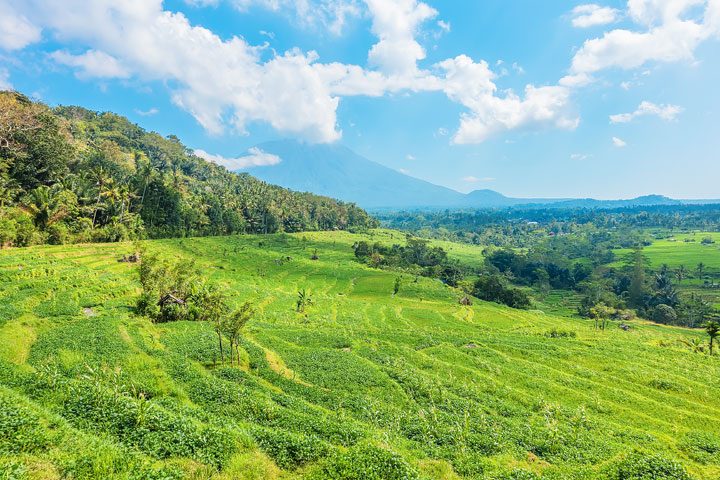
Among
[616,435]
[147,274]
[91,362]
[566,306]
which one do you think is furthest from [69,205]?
[566,306]

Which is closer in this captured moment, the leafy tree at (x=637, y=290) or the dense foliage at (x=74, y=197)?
the dense foliage at (x=74, y=197)

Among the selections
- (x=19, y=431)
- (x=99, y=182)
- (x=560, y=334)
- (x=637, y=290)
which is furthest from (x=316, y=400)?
(x=637, y=290)

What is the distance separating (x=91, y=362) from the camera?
22609 millimetres

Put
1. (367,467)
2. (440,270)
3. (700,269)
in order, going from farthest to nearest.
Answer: (700,269) < (440,270) < (367,467)

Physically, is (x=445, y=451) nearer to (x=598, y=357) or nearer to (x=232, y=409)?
(x=232, y=409)

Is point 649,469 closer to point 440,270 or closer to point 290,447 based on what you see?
point 290,447

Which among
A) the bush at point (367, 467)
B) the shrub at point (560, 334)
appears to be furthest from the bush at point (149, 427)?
the shrub at point (560, 334)

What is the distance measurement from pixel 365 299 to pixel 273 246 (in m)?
59.3

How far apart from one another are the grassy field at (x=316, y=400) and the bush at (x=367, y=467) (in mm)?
71

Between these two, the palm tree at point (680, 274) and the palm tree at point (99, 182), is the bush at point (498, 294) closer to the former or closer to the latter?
the palm tree at point (680, 274)

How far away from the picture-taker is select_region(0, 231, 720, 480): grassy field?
13.8 meters

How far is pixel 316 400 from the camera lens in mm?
23891

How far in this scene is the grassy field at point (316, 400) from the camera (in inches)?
544

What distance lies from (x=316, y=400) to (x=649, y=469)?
17723mm
